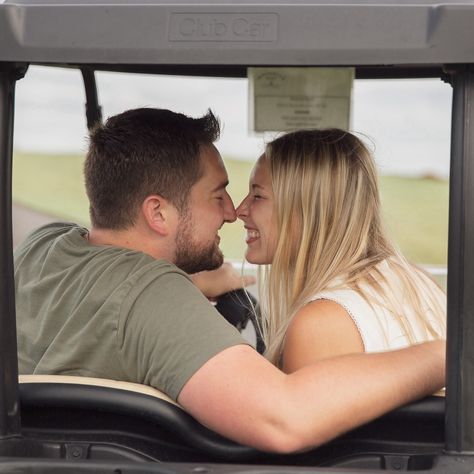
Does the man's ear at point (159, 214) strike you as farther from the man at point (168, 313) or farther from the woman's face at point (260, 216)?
the woman's face at point (260, 216)

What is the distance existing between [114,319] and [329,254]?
0.67m

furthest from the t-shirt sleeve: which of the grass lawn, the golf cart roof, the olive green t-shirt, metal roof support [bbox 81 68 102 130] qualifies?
the grass lawn

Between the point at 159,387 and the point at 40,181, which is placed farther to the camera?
the point at 40,181

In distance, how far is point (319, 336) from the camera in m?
2.16

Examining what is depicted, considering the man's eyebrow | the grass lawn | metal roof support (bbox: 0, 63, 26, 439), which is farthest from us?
the grass lawn

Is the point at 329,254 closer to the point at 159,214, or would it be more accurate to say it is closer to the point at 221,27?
the point at 159,214

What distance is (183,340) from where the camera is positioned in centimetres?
191

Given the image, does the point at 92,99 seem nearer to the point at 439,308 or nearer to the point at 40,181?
the point at 439,308

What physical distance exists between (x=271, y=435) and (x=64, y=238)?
0.80 m

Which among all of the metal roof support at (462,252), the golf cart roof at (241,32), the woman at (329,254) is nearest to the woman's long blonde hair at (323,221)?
the woman at (329,254)

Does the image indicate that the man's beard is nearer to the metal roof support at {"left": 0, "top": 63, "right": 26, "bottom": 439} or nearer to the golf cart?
the golf cart

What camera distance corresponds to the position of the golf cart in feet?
5.22

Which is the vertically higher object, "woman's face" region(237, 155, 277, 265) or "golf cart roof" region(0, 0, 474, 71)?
"golf cart roof" region(0, 0, 474, 71)

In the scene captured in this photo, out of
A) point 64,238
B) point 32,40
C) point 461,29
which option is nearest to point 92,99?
point 64,238
